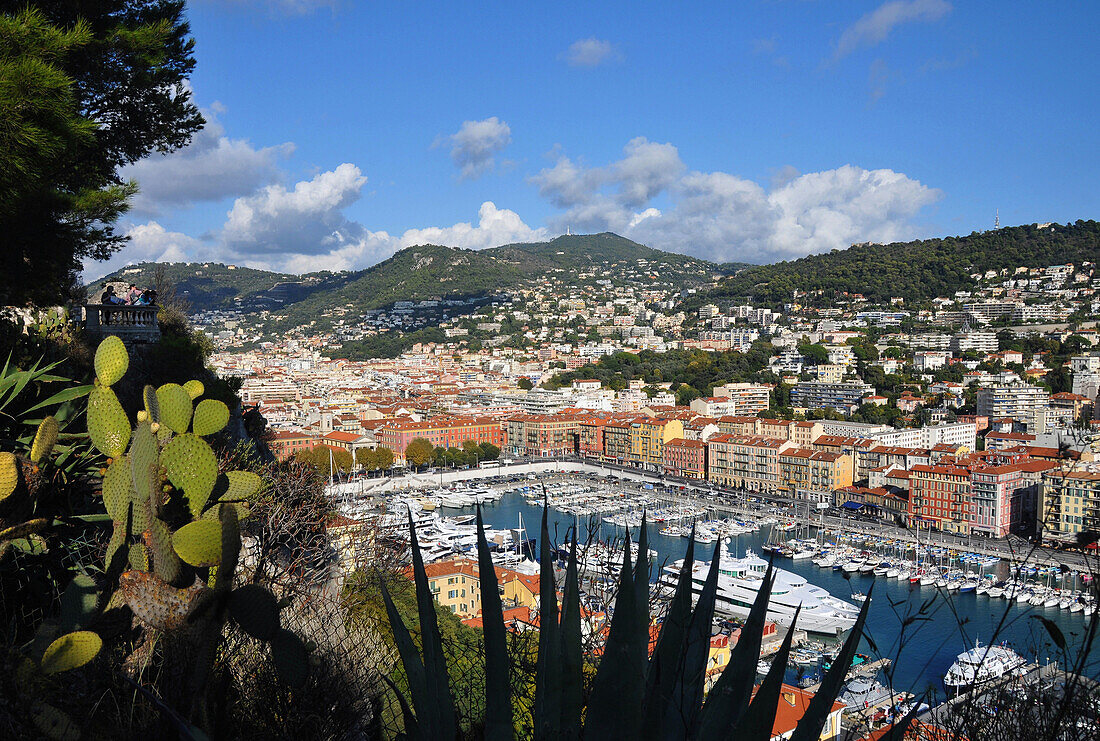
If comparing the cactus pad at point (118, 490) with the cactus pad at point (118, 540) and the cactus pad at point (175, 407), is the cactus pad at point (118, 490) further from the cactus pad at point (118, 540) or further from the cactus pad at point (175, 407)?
the cactus pad at point (175, 407)

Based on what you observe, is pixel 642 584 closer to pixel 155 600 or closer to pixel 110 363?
pixel 155 600

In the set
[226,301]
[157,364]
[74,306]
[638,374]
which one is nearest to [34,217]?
[157,364]

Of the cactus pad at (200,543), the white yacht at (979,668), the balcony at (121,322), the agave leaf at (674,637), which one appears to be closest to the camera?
the agave leaf at (674,637)

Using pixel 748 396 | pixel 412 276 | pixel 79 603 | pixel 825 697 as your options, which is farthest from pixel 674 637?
pixel 412 276

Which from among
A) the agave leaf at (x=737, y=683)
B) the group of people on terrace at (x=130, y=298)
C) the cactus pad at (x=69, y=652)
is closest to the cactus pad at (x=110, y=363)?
the cactus pad at (x=69, y=652)

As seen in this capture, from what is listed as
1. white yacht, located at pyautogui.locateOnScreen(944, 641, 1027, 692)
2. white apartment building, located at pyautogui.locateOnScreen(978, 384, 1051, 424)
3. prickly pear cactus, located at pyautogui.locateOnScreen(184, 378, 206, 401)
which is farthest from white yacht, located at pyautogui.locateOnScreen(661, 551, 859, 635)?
white apartment building, located at pyautogui.locateOnScreen(978, 384, 1051, 424)
